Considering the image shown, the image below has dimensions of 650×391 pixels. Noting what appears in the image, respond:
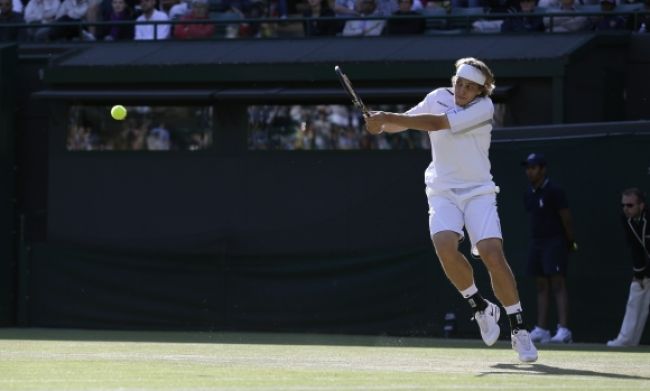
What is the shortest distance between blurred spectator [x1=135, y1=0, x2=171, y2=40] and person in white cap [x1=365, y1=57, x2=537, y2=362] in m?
9.92

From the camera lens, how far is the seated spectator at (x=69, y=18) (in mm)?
19922

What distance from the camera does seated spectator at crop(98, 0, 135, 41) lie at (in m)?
19.7

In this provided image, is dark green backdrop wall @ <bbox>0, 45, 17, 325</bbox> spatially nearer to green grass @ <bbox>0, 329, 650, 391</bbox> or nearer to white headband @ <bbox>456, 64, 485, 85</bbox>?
green grass @ <bbox>0, 329, 650, 391</bbox>

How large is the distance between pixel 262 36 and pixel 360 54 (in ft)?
5.69

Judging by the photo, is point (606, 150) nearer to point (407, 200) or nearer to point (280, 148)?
point (407, 200)

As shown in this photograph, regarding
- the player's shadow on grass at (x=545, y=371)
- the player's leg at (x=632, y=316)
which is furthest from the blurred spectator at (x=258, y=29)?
→ the player's shadow on grass at (x=545, y=371)

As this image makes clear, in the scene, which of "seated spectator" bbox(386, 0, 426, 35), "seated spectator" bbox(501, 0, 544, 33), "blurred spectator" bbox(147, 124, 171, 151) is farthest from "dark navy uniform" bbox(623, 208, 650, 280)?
"blurred spectator" bbox(147, 124, 171, 151)

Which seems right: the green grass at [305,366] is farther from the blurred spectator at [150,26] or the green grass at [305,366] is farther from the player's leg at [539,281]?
the blurred spectator at [150,26]

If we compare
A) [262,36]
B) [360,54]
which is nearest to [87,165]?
[262,36]

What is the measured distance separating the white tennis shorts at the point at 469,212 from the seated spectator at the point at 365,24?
8.63m

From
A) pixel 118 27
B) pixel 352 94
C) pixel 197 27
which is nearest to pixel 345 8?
pixel 197 27

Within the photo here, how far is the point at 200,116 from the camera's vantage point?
1864 cm

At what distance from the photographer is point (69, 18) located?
2017 centimetres

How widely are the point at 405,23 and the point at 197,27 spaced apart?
297 centimetres
